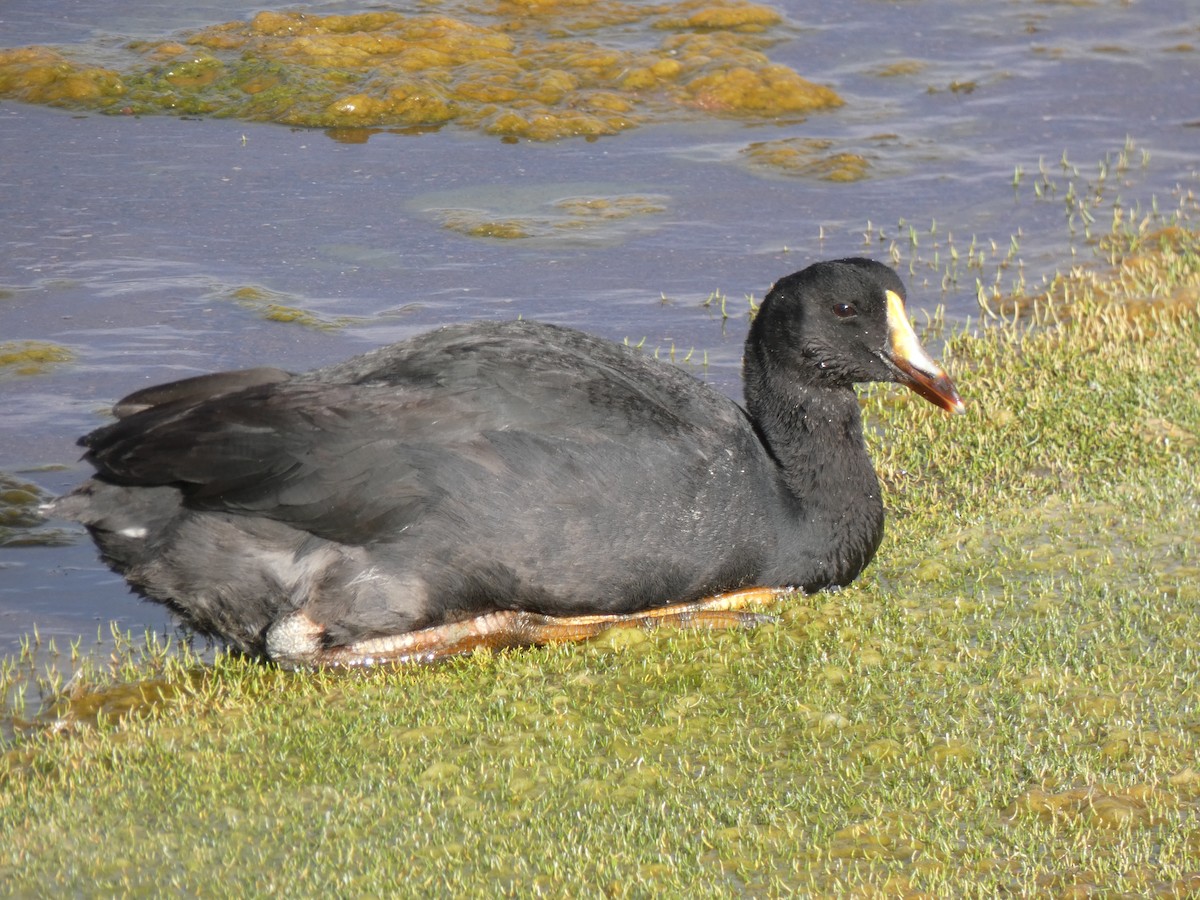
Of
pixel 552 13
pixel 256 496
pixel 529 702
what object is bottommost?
pixel 529 702

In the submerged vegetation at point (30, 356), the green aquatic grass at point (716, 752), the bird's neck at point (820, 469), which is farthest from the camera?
the submerged vegetation at point (30, 356)

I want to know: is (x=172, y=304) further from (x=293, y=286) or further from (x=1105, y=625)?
(x=1105, y=625)

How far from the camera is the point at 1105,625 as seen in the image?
5.99 metres

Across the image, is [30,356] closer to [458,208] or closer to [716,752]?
[458,208]

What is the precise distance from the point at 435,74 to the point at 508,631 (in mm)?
8073

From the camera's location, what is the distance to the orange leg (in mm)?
5941

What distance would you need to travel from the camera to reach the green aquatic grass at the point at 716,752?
14.6 ft

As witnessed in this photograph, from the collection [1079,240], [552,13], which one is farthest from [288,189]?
[1079,240]

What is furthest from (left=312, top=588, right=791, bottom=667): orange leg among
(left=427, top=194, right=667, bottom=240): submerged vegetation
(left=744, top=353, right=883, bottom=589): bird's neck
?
(left=427, top=194, right=667, bottom=240): submerged vegetation

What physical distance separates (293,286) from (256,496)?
4.25 metres

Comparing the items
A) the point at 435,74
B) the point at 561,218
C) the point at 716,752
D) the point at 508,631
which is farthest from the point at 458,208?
the point at 716,752

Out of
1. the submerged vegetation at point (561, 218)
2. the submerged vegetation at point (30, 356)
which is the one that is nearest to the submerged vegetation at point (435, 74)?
the submerged vegetation at point (561, 218)

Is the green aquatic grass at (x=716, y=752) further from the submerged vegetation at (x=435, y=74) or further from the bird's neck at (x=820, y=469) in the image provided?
the submerged vegetation at (x=435, y=74)

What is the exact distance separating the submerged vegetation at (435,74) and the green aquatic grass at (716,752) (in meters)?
6.96
